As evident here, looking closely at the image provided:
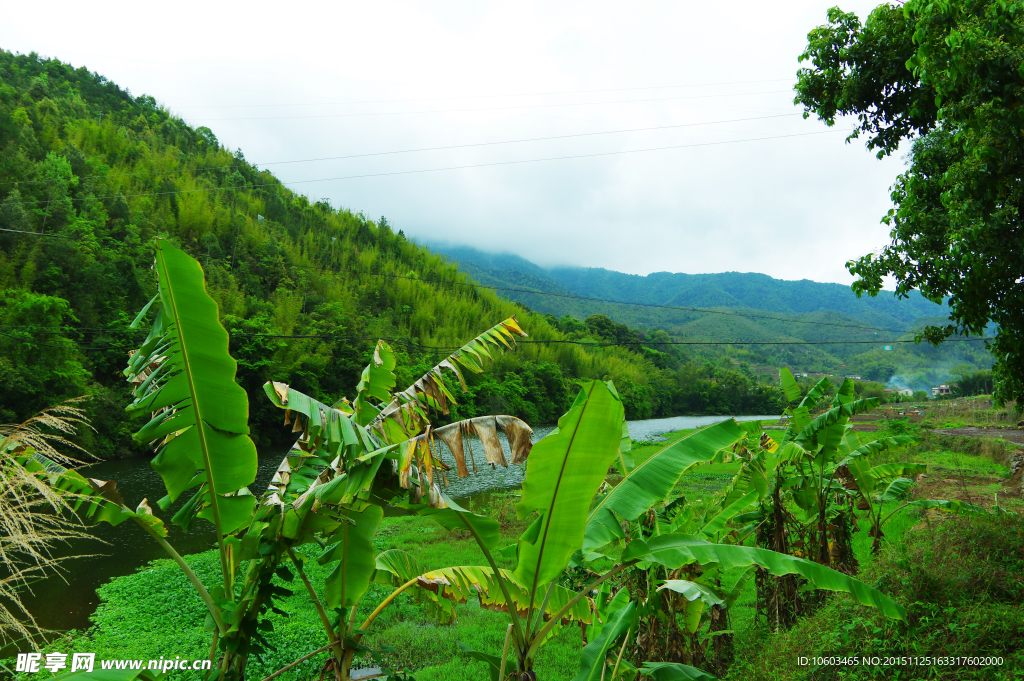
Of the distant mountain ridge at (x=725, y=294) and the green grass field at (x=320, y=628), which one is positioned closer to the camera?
the green grass field at (x=320, y=628)

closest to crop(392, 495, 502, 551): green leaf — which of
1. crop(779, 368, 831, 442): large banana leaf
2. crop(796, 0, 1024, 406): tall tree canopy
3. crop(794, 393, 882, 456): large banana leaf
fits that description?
crop(794, 393, 882, 456): large banana leaf

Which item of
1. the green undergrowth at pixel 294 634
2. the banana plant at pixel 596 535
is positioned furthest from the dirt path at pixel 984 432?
the banana plant at pixel 596 535

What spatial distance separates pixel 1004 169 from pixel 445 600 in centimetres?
488

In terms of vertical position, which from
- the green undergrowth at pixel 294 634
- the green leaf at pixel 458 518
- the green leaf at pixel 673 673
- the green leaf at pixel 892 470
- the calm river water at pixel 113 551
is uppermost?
the green leaf at pixel 458 518

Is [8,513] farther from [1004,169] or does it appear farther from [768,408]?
[768,408]

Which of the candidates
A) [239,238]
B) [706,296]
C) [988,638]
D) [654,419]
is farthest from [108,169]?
[706,296]

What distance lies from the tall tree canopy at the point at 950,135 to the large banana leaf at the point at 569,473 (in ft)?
12.4

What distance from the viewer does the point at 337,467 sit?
2.31 meters

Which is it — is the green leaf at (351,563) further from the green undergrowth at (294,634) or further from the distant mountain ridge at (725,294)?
the distant mountain ridge at (725,294)

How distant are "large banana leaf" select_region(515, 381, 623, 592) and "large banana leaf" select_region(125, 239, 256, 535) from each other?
116 cm

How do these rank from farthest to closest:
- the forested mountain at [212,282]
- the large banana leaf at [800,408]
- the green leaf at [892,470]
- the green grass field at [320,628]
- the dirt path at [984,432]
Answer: the forested mountain at [212,282]
the dirt path at [984,432]
the green leaf at [892,470]
the green grass field at [320,628]
the large banana leaf at [800,408]

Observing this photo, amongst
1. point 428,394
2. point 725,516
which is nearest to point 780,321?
point 725,516

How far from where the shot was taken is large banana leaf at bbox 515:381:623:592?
2.01 metres

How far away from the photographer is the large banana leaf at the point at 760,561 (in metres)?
2.12
